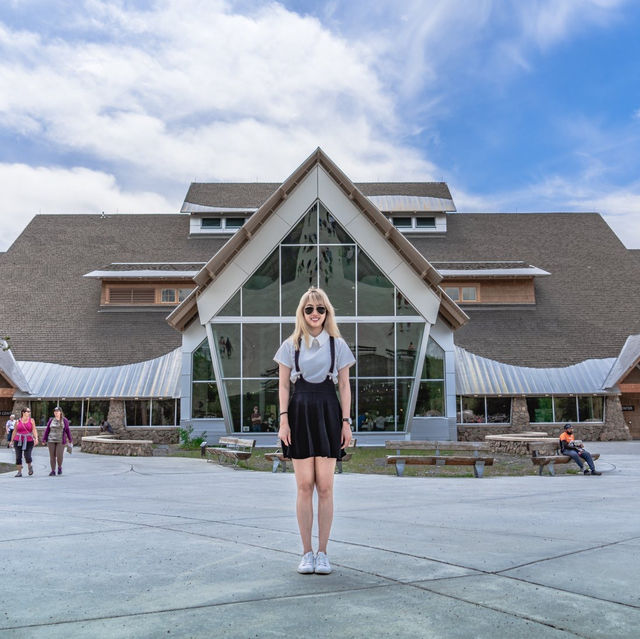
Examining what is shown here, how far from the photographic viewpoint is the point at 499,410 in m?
33.7

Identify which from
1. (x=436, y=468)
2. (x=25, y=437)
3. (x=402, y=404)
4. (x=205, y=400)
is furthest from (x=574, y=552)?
(x=205, y=400)

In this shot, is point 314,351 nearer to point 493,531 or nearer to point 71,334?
point 493,531

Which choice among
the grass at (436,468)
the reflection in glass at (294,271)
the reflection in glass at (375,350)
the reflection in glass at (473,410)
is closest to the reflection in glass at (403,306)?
the reflection in glass at (375,350)

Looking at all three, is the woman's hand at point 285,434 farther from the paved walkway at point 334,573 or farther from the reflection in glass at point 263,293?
the reflection in glass at point 263,293

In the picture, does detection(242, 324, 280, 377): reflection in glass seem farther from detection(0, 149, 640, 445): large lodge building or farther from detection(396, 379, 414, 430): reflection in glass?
detection(396, 379, 414, 430): reflection in glass

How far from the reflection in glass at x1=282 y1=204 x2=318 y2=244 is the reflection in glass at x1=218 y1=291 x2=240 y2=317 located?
116 inches

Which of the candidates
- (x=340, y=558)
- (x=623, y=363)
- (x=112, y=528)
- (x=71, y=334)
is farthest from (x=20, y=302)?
(x=340, y=558)

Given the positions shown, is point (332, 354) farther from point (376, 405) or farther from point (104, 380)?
point (104, 380)

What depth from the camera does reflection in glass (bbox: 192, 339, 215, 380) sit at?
29.3 metres

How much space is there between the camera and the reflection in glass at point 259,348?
1117 inches

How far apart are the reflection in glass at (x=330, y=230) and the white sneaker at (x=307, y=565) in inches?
943

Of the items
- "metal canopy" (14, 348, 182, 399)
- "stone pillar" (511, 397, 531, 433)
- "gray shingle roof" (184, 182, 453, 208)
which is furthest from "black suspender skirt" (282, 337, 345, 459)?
"gray shingle roof" (184, 182, 453, 208)

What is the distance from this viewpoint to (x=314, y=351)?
564 cm

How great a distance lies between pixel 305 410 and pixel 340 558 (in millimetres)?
1287
